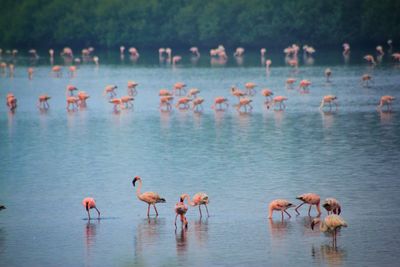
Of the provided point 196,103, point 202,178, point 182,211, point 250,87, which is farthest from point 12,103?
point 182,211

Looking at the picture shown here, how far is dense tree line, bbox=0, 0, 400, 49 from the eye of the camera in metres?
83.2

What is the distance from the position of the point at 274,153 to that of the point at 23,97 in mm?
23476

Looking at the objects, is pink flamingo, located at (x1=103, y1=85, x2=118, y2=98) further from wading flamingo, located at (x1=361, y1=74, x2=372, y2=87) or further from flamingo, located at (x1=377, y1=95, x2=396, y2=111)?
flamingo, located at (x1=377, y1=95, x2=396, y2=111)

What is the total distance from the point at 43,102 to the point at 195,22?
4456 centimetres

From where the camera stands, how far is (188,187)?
24.6 metres

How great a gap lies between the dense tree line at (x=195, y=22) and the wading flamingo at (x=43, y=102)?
41123 millimetres

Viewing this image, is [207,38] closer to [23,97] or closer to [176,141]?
[23,97]

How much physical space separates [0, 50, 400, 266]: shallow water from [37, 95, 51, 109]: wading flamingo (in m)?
0.39

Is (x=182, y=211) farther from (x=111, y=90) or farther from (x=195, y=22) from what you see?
(x=195, y=22)

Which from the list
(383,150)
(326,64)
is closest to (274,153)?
(383,150)

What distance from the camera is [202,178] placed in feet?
84.7

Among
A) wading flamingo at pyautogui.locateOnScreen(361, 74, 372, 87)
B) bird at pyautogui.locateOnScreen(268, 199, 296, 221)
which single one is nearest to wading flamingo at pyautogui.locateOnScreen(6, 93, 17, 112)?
wading flamingo at pyautogui.locateOnScreen(361, 74, 372, 87)

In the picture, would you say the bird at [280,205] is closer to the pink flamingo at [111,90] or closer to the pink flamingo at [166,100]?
the pink flamingo at [166,100]

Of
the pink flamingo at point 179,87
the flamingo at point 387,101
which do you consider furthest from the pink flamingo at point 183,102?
the flamingo at point 387,101
